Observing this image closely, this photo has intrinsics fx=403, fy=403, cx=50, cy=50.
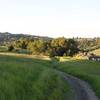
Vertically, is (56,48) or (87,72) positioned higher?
(87,72)

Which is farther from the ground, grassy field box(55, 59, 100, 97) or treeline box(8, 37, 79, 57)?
grassy field box(55, 59, 100, 97)

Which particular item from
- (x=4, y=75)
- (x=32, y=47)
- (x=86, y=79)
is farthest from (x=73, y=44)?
(x=4, y=75)

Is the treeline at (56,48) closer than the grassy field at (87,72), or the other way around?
the grassy field at (87,72)

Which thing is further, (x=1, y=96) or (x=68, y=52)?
(x=68, y=52)

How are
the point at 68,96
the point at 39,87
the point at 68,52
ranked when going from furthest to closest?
the point at 68,52 → the point at 68,96 → the point at 39,87

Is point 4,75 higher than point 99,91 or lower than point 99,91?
higher

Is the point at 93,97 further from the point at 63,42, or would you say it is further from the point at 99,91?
the point at 63,42

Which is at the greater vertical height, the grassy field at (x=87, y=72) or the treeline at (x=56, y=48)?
the grassy field at (x=87, y=72)

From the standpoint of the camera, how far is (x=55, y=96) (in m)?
33.6

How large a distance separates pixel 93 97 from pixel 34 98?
37.7ft

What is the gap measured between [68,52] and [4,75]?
482 feet

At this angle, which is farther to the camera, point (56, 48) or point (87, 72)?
point (56, 48)

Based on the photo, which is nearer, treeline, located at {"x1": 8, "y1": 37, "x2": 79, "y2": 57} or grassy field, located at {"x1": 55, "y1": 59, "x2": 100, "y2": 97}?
grassy field, located at {"x1": 55, "y1": 59, "x2": 100, "y2": 97}

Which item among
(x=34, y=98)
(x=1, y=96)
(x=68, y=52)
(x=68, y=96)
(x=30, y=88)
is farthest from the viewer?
(x=68, y=52)
